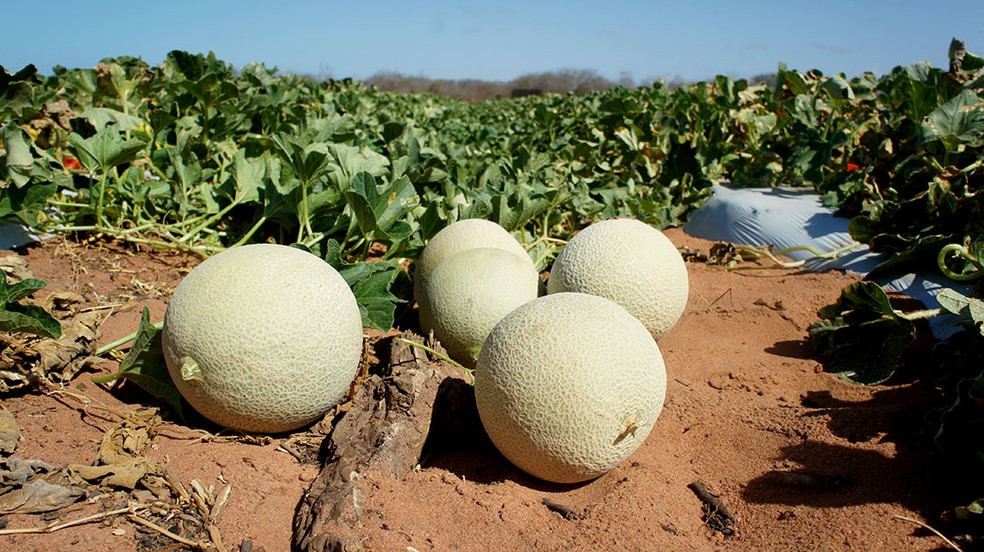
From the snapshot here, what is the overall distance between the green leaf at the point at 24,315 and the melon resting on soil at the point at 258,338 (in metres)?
0.38

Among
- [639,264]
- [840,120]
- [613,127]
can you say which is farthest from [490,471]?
[613,127]

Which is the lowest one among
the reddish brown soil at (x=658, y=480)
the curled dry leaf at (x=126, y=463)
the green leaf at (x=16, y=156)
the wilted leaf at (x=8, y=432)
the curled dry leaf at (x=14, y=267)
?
the reddish brown soil at (x=658, y=480)

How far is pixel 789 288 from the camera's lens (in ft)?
13.5

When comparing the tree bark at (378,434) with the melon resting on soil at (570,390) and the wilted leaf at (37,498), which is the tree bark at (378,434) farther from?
the wilted leaf at (37,498)

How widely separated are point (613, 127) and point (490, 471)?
5.47 metres

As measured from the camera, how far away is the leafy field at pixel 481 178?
296 cm

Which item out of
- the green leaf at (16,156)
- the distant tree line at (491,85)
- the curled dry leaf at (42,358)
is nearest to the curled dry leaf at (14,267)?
the green leaf at (16,156)

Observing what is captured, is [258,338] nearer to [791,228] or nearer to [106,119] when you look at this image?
[106,119]

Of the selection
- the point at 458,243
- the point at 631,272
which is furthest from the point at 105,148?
the point at 631,272

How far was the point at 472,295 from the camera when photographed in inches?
111

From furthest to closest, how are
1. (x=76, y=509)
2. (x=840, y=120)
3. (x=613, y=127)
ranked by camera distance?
(x=613, y=127) → (x=840, y=120) → (x=76, y=509)

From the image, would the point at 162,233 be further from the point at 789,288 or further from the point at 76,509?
the point at 789,288

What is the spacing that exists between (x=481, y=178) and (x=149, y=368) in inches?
119

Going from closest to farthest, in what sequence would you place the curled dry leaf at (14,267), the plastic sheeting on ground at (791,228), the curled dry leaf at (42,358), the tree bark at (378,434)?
1. the tree bark at (378,434)
2. the curled dry leaf at (42,358)
3. the curled dry leaf at (14,267)
4. the plastic sheeting on ground at (791,228)
